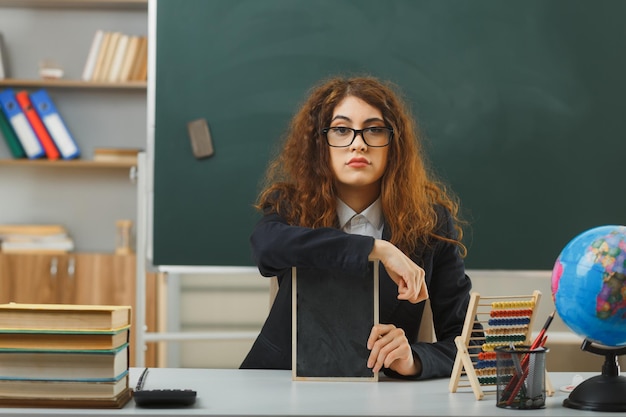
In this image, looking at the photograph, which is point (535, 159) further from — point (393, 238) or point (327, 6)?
point (393, 238)

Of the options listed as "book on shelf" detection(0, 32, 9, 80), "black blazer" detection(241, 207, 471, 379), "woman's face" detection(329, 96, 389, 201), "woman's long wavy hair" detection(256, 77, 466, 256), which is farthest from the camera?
"book on shelf" detection(0, 32, 9, 80)

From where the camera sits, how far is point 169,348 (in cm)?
399

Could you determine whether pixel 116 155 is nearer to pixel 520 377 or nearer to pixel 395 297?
pixel 395 297

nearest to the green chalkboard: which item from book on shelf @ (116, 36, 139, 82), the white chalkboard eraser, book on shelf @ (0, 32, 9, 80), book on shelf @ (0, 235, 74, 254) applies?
the white chalkboard eraser

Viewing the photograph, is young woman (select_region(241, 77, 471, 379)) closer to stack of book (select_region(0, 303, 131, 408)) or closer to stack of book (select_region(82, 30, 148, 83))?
stack of book (select_region(0, 303, 131, 408))

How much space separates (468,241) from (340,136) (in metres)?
1.60

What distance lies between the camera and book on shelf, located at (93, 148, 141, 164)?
4.32 metres

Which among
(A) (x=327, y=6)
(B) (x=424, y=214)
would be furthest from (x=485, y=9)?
(B) (x=424, y=214)

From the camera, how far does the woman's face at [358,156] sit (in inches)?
73.2

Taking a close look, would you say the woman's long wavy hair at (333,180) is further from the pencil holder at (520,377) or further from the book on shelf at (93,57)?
the book on shelf at (93,57)

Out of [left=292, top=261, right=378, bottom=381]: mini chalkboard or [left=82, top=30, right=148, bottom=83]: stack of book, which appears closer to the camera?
[left=292, top=261, right=378, bottom=381]: mini chalkboard

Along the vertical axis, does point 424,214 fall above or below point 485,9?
below

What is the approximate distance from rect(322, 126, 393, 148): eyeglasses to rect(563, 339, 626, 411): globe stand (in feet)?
2.22

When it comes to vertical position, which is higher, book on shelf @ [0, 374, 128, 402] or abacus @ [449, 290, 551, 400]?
abacus @ [449, 290, 551, 400]
